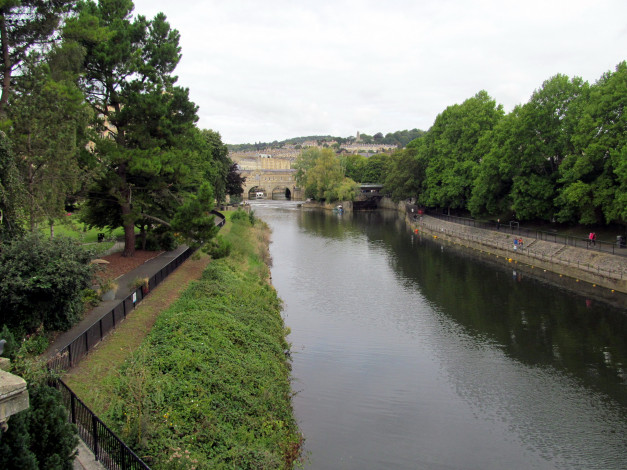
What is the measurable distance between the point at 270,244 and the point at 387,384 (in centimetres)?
3139

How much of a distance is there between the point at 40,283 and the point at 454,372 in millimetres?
13511

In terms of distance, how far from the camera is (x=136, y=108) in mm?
23734

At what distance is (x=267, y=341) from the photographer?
16.9 meters

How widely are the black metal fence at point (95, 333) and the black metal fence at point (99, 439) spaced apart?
170 cm

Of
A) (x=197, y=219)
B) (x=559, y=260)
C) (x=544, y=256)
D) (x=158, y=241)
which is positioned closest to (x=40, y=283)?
(x=197, y=219)

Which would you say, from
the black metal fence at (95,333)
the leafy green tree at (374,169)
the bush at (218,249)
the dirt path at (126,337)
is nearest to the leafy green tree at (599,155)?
the bush at (218,249)

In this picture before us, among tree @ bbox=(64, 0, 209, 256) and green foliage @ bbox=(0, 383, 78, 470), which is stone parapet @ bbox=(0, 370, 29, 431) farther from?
tree @ bbox=(64, 0, 209, 256)

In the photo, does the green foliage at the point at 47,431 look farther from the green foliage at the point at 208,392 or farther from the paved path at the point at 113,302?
the paved path at the point at 113,302

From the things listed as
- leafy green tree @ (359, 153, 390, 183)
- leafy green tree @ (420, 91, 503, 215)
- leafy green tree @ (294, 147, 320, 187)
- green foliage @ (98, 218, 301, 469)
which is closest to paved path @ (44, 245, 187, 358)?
green foliage @ (98, 218, 301, 469)

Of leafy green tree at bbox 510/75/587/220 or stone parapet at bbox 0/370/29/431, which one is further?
leafy green tree at bbox 510/75/587/220

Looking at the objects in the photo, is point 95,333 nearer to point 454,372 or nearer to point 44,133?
point 44,133

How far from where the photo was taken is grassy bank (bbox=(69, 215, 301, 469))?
9.75 meters

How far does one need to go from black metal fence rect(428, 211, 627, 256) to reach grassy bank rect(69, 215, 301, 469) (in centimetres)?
2249

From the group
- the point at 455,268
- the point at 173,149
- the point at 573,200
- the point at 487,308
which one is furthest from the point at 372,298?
the point at 573,200
